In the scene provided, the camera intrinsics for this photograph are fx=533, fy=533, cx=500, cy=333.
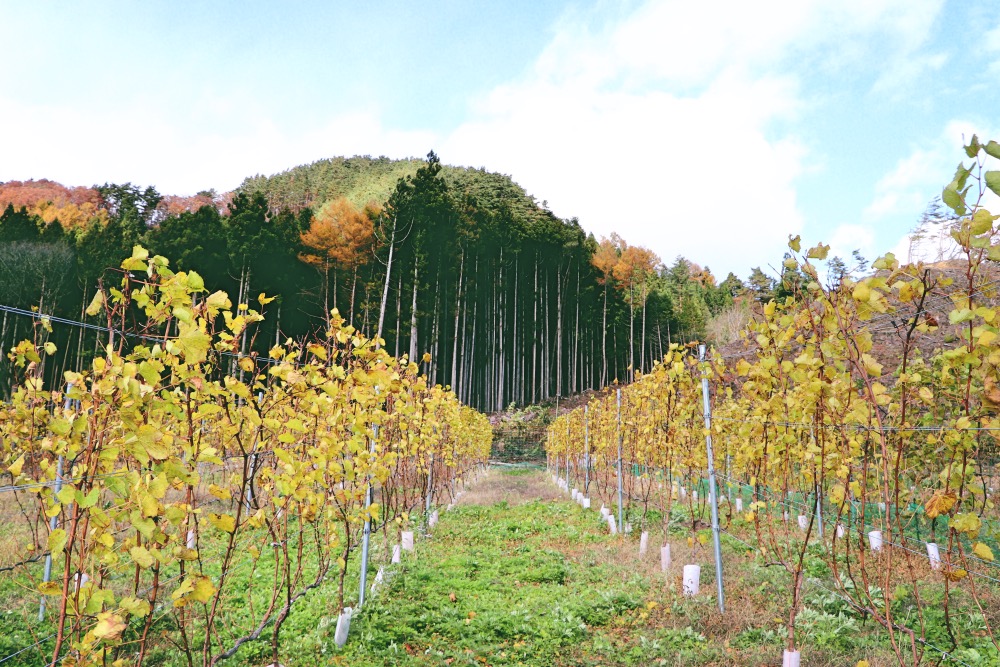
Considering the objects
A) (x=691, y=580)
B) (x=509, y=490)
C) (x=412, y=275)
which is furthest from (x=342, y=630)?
(x=412, y=275)

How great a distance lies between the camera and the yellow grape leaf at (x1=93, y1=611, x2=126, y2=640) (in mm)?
1343

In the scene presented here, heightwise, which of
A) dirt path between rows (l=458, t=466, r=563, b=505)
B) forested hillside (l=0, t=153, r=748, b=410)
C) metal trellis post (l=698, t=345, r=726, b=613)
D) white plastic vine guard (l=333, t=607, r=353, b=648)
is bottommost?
dirt path between rows (l=458, t=466, r=563, b=505)

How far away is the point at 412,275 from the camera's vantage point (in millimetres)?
22109

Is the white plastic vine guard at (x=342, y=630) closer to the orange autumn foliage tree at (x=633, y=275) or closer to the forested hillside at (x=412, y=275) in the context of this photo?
the forested hillside at (x=412, y=275)

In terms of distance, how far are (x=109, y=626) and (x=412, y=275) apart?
21.1m

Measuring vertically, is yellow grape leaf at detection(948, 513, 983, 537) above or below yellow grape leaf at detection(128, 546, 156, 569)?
above

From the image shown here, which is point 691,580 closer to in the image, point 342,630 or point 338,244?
point 342,630

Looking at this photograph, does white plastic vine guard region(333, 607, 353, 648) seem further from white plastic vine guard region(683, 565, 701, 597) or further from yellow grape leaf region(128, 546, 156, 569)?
white plastic vine guard region(683, 565, 701, 597)

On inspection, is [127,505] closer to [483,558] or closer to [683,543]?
[483,558]

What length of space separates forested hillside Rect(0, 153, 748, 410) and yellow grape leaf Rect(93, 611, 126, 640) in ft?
42.3

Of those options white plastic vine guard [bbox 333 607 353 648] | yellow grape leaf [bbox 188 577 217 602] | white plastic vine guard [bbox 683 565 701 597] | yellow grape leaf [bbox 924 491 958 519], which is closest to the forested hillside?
white plastic vine guard [bbox 333 607 353 648]

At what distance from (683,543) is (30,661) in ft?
19.9

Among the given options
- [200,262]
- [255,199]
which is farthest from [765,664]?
[255,199]

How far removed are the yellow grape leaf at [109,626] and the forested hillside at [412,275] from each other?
12.9 meters
